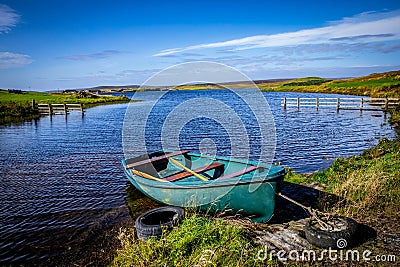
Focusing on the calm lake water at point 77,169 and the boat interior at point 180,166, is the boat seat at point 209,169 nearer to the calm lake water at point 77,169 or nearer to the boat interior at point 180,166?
the boat interior at point 180,166

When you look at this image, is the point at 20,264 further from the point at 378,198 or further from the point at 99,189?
the point at 378,198

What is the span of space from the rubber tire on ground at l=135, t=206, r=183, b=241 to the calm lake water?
63.9 inches

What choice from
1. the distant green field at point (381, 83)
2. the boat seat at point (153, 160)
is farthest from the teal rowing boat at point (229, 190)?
the distant green field at point (381, 83)

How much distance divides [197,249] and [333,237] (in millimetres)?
2618

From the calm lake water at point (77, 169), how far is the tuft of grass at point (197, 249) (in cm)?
233

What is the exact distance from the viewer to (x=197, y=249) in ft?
18.8

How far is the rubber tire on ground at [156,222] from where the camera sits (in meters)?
6.64

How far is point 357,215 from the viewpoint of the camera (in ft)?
24.1

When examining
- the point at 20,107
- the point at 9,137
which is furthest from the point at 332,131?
the point at 20,107

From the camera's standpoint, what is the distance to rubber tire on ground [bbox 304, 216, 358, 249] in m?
5.86

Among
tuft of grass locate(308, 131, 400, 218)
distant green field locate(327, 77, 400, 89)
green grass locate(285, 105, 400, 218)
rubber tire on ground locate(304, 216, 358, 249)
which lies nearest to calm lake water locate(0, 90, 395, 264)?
green grass locate(285, 105, 400, 218)

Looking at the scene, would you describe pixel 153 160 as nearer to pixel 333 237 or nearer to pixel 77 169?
pixel 77 169

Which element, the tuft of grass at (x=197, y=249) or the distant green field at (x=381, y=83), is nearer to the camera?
the tuft of grass at (x=197, y=249)

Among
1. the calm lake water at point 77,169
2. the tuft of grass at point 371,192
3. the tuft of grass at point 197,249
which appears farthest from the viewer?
the calm lake water at point 77,169
